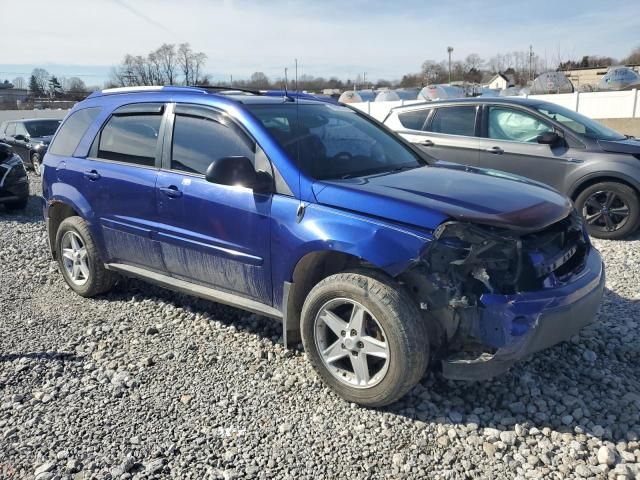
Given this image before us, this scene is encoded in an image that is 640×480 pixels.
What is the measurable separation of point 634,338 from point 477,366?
1.69 meters

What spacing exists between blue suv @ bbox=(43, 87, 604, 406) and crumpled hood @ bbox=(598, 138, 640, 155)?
136 inches

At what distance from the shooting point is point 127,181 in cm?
436

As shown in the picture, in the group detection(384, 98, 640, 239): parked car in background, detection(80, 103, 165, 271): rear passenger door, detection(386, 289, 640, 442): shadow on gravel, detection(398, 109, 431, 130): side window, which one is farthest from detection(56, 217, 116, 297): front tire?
detection(398, 109, 431, 130): side window

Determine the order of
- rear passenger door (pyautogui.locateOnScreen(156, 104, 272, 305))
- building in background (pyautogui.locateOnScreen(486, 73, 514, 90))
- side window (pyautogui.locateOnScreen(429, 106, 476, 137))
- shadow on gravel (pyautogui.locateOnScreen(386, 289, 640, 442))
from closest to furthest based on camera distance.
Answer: shadow on gravel (pyautogui.locateOnScreen(386, 289, 640, 442))
rear passenger door (pyautogui.locateOnScreen(156, 104, 272, 305))
side window (pyautogui.locateOnScreen(429, 106, 476, 137))
building in background (pyautogui.locateOnScreen(486, 73, 514, 90))

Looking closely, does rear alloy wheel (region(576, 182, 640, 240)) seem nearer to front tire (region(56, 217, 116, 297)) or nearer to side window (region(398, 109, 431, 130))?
side window (region(398, 109, 431, 130))

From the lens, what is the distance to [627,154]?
6.56 meters

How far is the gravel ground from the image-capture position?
278 centimetres

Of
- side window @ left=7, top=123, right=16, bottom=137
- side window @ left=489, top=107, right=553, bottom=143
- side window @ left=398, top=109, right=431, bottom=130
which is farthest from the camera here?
side window @ left=7, top=123, right=16, bottom=137

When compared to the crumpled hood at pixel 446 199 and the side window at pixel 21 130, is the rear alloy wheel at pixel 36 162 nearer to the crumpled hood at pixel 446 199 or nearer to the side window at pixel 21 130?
the side window at pixel 21 130

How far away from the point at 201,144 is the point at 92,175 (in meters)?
1.32

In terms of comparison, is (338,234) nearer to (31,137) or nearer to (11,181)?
(11,181)

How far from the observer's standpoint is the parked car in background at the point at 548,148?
6.57m

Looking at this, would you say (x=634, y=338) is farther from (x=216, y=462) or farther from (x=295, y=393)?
(x=216, y=462)

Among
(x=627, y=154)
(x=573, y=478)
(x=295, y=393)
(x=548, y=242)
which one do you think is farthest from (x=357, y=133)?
(x=627, y=154)
